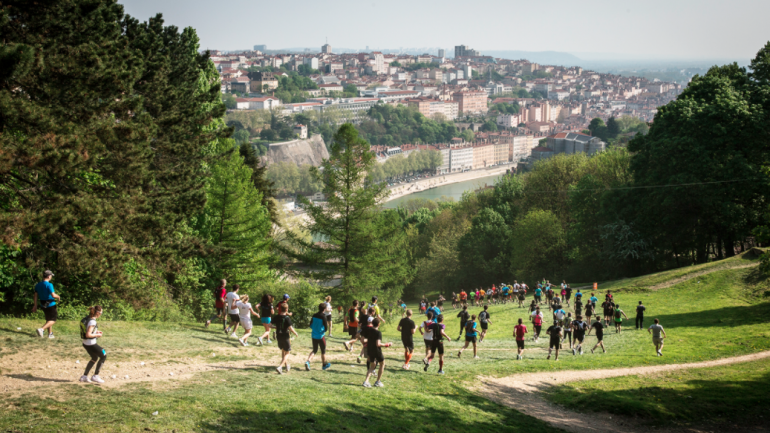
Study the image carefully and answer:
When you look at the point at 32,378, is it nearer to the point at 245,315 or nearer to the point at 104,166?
the point at 245,315

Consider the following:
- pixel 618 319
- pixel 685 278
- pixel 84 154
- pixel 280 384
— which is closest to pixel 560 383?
pixel 280 384

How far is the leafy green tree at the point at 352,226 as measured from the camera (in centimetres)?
2372

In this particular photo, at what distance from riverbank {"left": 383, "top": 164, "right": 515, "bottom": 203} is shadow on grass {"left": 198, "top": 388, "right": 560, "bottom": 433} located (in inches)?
4478

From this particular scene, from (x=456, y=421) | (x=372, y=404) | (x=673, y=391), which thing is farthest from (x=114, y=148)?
(x=673, y=391)

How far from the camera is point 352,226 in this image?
78.1 ft

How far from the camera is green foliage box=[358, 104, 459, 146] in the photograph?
184 m

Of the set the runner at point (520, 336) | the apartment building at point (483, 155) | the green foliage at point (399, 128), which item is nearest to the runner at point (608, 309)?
the runner at point (520, 336)

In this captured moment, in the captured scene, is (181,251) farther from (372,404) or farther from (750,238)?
(750,238)

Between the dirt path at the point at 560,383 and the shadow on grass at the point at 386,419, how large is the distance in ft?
1.83

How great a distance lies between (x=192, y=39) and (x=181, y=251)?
9.26 metres

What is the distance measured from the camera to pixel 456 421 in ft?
33.2

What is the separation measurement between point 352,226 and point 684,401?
1410cm

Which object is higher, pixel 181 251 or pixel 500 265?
pixel 181 251

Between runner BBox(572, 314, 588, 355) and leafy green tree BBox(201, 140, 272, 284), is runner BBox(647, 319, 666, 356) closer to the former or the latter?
runner BBox(572, 314, 588, 355)
